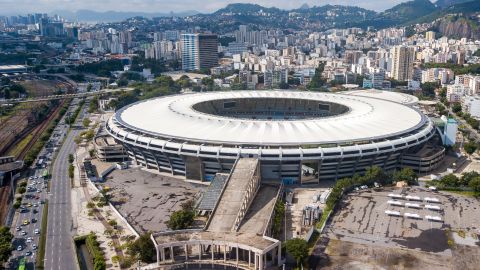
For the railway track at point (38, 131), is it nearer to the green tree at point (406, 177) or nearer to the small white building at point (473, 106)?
the green tree at point (406, 177)

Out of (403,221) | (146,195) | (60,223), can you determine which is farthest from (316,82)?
(60,223)

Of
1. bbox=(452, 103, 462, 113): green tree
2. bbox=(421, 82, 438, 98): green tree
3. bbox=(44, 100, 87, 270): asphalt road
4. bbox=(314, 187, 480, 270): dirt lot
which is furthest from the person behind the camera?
bbox=(421, 82, 438, 98): green tree

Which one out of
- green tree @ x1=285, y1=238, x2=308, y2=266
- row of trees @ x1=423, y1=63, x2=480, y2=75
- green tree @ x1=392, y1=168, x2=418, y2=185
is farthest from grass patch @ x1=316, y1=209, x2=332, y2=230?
row of trees @ x1=423, y1=63, x2=480, y2=75

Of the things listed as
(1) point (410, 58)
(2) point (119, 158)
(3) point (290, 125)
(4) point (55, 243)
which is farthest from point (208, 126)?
(1) point (410, 58)

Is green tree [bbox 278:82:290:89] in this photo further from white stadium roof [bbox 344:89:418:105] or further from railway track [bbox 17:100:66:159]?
railway track [bbox 17:100:66:159]

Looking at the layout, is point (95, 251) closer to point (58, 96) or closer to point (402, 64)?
point (58, 96)

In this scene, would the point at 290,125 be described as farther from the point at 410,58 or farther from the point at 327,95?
the point at 410,58

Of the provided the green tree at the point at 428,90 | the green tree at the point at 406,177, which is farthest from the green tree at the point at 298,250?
the green tree at the point at 428,90
